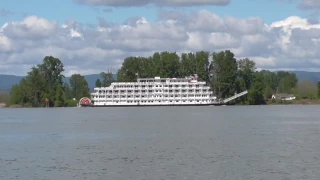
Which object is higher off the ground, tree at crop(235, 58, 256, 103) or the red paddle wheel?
tree at crop(235, 58, 256, 103)

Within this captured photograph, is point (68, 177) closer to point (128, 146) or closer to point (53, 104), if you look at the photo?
point (128, 146)

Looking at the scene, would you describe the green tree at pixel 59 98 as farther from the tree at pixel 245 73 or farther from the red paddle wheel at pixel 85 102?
the tree at pixel 245 73

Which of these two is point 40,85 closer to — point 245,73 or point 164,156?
point 245,73

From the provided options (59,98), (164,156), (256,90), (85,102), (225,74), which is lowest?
(164,156)

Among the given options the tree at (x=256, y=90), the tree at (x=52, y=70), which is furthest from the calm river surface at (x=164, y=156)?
the tree at (x=52, y=70)

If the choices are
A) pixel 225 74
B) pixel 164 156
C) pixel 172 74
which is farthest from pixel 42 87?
pixel 164 156

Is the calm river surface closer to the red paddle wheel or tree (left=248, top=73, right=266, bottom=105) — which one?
tree (left=248, top=73, right=266, bottom=105)

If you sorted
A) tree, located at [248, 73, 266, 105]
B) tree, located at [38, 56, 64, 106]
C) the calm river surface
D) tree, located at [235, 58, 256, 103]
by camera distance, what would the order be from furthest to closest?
1. tree, located at [38, 56, 64, 106]
2. tree, located at [235, 58, 256, 103]
3. tree, located at [248, 73, 266, 105]
4. the calm river surface

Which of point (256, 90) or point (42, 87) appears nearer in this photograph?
point (256, 90)

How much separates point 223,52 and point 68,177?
152813 mm

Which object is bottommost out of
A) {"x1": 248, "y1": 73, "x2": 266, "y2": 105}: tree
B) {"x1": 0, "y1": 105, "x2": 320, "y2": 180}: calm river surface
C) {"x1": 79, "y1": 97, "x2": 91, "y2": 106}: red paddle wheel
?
{"x1": 0, "y1": 105, "x2": 320, "y2": 180}: calm river surface

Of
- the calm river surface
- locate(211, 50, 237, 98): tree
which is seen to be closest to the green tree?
locate(211, 50, 237, 98): tree

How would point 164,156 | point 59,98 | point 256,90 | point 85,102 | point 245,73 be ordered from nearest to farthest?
point 164,156 < point 256,90 < point 245,73 < point 59,98 < point 85,102

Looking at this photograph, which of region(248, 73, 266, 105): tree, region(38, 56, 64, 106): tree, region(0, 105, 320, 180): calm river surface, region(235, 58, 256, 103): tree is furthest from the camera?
region(38, 56, 64, 106): tree
